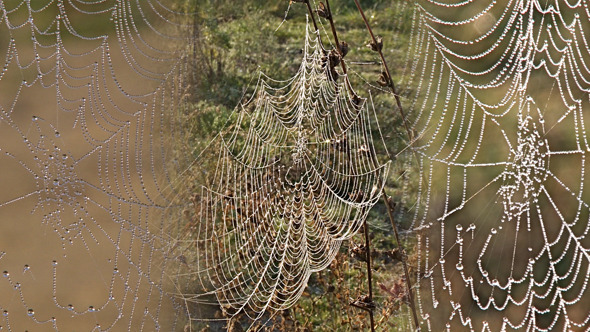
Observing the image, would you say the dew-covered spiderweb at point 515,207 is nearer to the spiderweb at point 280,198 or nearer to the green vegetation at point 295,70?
the green vegetation at point 295,70

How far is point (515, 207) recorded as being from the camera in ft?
11.9

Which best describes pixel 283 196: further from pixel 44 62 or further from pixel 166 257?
pixel 44 62

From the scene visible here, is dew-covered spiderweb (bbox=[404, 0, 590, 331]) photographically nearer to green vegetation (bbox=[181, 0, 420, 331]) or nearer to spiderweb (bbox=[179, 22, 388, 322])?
green vegetation (bbox=[181, 0, 420, 331])

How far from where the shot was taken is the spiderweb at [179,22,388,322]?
3.48 meters

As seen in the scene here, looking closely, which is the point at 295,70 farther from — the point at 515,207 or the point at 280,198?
the point at 515,207

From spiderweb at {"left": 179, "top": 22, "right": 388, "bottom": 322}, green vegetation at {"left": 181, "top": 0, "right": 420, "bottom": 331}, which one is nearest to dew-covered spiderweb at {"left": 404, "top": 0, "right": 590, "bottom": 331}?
green vegetation at {"left": 181, "top": 0, "right": 420, "bottom": 331}

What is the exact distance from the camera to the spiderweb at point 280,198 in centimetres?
348

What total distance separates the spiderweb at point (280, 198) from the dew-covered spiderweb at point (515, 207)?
1.38ft

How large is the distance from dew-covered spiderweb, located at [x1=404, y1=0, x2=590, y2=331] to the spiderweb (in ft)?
1.38

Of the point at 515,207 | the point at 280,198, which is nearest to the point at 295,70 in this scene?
the point at 280,198

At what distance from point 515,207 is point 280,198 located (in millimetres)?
1141

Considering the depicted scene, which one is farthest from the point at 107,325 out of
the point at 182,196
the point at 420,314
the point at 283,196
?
the point at 420,314

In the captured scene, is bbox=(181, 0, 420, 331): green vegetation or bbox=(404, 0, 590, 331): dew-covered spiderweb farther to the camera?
bbox=(404, 0, 590, 331): dew-covered spiderweb

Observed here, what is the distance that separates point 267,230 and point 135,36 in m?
1.45
